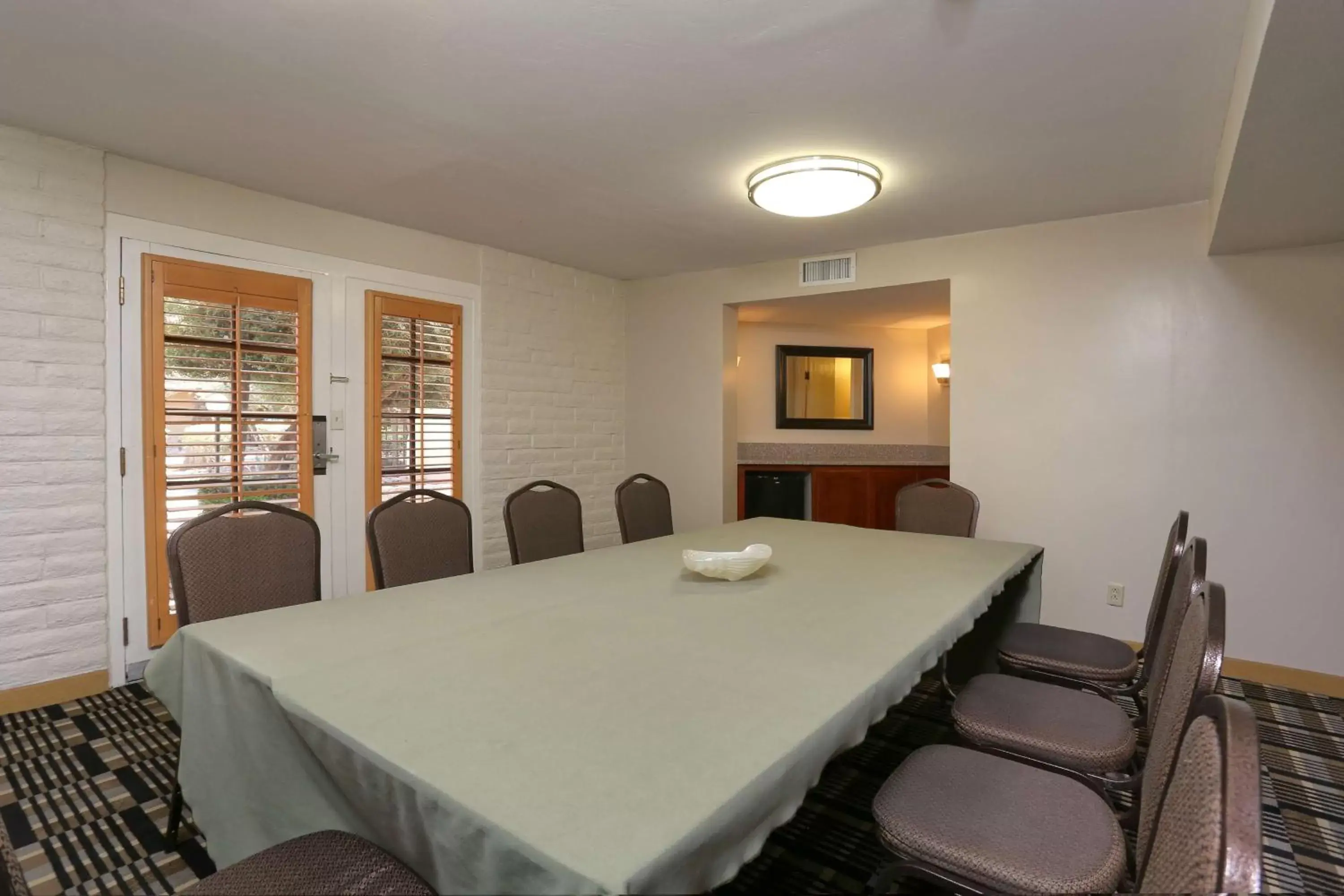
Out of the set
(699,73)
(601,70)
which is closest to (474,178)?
(601,70)

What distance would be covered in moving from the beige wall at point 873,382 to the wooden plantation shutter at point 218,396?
333 centimetres

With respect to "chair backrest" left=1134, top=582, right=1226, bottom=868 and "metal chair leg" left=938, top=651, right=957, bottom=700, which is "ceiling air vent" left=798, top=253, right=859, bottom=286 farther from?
"chair backrest" left=1134, top=582, right=1226, bottom=868

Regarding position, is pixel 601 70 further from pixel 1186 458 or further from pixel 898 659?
pixel 1186 458

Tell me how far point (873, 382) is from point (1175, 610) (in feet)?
15.3

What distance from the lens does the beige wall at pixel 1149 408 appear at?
296cm

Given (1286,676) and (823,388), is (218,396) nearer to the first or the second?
(823,388)

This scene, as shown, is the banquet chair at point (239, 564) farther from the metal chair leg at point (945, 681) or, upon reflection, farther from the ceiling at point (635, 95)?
the metal chair leg at point (945, 681)

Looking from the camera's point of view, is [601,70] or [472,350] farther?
[472,350]

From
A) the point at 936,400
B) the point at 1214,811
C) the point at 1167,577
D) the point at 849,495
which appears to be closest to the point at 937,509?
the point at 1167,577

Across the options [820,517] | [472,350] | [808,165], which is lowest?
[820,517]

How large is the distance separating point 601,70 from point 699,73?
31 cm

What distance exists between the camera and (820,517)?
5.34 metres

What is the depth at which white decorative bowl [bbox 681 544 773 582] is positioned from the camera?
1.87m

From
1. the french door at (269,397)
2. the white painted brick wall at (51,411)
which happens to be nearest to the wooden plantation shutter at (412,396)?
the french door at (269,397)
